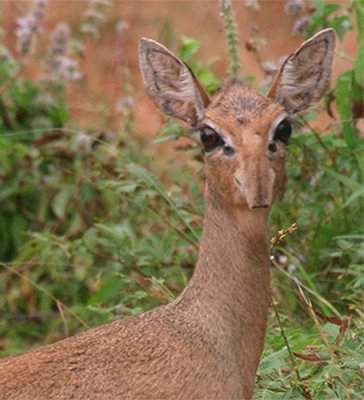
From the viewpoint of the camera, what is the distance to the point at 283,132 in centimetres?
471

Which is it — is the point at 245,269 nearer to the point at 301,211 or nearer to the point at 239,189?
the point at 239,189

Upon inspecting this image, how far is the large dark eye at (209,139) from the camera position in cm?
468

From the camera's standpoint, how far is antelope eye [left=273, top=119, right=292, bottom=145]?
15.4 feet

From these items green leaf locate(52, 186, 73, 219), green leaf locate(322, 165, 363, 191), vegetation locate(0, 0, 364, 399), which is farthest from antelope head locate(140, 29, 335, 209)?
green leaf locate(52, 186, 73, 219)

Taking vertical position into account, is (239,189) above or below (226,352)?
above

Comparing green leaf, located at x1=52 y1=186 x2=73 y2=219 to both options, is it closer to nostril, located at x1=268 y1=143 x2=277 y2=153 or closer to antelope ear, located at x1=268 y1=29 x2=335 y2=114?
antelope ear, located at x1=268 y1=29 x2=335 y2=114

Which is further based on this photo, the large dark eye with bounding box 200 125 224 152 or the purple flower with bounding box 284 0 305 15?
the purple flower with bounding box 284 0 305 15

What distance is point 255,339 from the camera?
4734 mm

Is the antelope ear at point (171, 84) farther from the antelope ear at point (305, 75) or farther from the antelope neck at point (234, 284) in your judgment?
the antelope neck at point (234, 284)

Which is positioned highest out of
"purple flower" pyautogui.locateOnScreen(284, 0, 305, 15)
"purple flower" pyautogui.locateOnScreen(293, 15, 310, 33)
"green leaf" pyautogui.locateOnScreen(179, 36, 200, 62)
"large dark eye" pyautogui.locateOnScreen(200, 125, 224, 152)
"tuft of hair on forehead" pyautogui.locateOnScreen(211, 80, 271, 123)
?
"purple flower" pyautogui.locateOnScreen(284, 0, 305, 15)

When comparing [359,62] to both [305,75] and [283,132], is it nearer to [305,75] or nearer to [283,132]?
[305,75]

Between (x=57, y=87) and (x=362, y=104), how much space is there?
9.77ft

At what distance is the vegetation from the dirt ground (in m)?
2.61

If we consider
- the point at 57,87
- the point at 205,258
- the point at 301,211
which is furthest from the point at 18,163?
the point at 205,258
